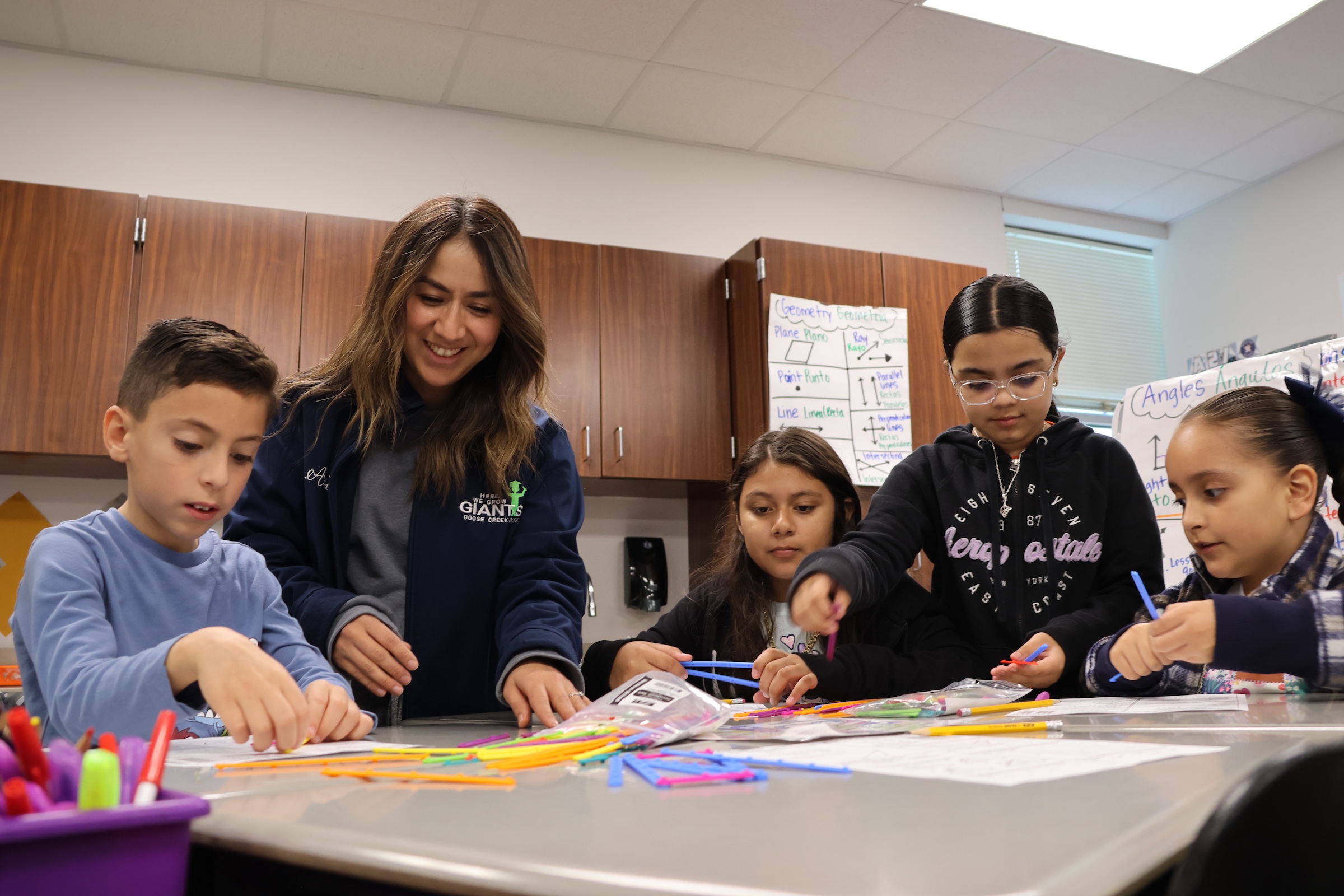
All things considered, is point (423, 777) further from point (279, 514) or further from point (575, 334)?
point (575, 334)

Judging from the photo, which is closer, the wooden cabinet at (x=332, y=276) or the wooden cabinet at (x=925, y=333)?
the wooden cabinet at (x=332, y=276)

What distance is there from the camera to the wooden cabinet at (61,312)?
2596 millimetres

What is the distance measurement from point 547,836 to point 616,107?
344 centimetres

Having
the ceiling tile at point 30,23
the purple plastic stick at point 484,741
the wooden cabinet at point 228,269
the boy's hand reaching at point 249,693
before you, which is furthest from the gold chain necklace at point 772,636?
the ceiling tile at point 30,23

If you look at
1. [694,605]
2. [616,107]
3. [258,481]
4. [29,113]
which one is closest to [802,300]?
[616,107]

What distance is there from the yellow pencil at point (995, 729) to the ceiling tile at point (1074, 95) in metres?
2.99

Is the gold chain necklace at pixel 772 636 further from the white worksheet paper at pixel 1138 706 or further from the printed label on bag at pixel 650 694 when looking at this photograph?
the printed label on bag at pixel 650 694

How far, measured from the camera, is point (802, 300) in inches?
Answer: 130

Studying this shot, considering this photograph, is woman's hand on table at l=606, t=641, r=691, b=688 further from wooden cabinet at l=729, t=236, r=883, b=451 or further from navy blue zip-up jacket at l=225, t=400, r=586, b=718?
wooden cabinet at l=729, t=236, r=883, b=451

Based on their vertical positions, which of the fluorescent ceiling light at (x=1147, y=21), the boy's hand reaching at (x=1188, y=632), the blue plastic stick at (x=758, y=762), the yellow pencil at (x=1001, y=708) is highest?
the fluorescent ceiling light at (x=1147, y=21)

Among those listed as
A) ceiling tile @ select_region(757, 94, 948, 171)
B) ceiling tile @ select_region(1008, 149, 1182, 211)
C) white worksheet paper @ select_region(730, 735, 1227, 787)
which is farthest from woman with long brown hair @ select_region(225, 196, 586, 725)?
ceiling tile @ select_region(1008, 149, 1182, 211)

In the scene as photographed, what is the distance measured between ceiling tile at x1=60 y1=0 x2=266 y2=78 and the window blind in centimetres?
325

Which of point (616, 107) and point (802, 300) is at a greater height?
point (616, 107)

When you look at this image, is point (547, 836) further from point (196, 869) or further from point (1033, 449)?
point (1033, 449)
